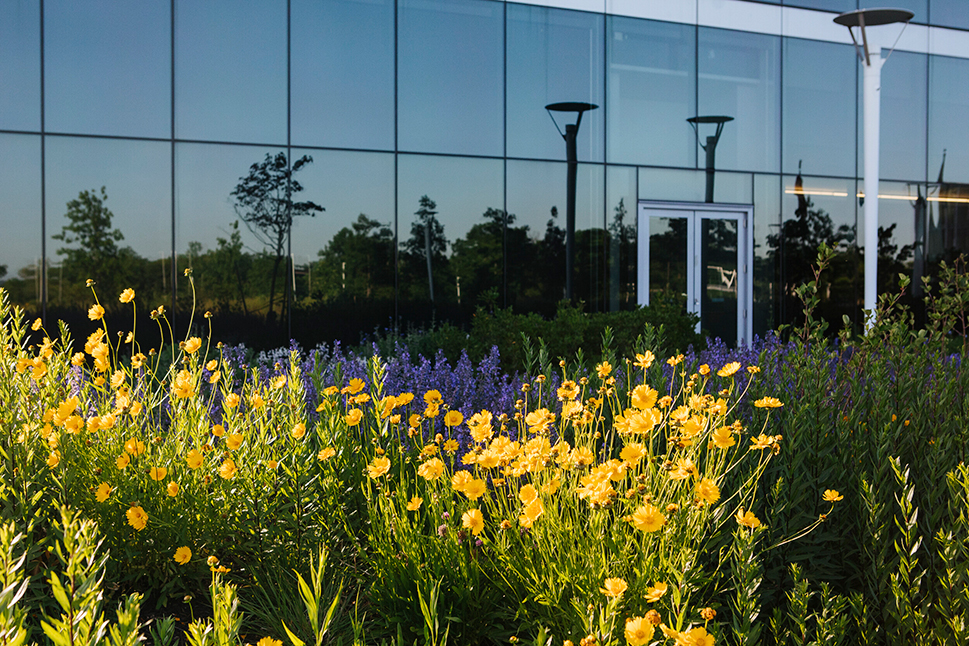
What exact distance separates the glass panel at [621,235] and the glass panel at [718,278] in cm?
145

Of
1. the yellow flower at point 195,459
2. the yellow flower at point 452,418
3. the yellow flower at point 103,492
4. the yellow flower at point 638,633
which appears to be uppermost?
the yellow flower at point 452,418

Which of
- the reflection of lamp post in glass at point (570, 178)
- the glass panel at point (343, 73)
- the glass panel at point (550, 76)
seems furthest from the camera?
the reflection of lamp post in glass at point (570, 178)

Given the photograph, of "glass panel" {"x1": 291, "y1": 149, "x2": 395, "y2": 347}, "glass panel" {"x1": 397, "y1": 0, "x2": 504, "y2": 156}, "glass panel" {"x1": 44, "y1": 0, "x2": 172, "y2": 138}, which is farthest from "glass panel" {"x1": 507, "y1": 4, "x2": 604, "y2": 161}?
"glass panel" {"x1": 44, "y1": 0, "x2": 172, "y2": 138}

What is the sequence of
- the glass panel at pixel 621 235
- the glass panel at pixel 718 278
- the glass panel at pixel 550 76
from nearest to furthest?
the glass panel at pixel 550 76 < the glass panel at pixel 621 235 < the glass panel at pixel 718 278

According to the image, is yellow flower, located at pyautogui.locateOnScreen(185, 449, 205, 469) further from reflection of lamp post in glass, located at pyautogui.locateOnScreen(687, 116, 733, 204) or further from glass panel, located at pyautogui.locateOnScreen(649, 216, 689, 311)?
reflection of lamp post in glass, located at pyautogui.locateOnScreen(687, 116, 733, 204)

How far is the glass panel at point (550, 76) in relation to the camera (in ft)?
40.5

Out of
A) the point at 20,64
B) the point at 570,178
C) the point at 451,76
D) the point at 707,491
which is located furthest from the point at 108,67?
the point at 707,491

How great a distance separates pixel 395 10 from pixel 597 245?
4.86 metres

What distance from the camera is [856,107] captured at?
1439 centimetres

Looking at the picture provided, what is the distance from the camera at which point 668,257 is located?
43.9 feet

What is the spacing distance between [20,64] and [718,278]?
36.9 feet

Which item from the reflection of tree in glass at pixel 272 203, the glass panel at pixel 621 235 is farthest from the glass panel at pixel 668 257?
the reflection of tree in glass at pixel 272 203

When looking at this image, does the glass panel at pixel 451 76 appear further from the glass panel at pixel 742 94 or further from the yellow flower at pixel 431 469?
the yellow flower at pixel 431 469

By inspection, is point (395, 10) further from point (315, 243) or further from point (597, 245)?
point (597, 245)
